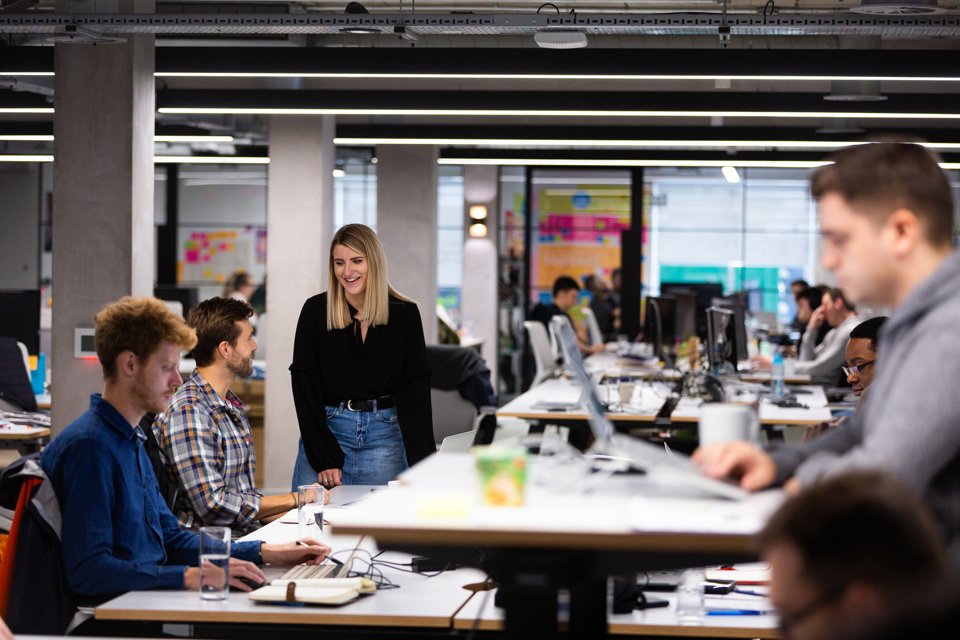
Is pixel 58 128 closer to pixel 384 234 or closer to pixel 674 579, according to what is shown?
pixel 674 579

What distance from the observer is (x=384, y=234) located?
12391mm

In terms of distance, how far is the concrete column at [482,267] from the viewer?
1570 centimetres

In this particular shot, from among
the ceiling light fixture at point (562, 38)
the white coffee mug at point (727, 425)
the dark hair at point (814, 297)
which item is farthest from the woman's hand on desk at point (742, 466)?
the dark hair at point (814, 297)

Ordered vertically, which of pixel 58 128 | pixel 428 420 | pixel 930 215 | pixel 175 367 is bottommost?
pixel 428 420

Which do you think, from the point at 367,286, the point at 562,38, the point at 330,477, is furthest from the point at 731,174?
the point at 330,477

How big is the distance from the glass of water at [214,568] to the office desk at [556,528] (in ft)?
3.19

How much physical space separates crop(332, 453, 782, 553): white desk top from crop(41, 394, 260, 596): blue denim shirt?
3.98ft

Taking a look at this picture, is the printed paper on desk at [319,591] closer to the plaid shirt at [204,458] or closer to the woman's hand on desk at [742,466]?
the plaid shirt at [204,458]

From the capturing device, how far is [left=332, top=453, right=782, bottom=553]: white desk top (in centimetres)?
168

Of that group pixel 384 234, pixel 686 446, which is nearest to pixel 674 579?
pixel 686 446

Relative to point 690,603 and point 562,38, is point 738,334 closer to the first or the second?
point 562,38

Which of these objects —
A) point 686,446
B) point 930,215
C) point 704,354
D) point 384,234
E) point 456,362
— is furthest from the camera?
point 384,234

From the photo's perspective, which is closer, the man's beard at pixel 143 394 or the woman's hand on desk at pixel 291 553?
the man's beard at pixel 143 394

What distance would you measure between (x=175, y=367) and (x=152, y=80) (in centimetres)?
365
